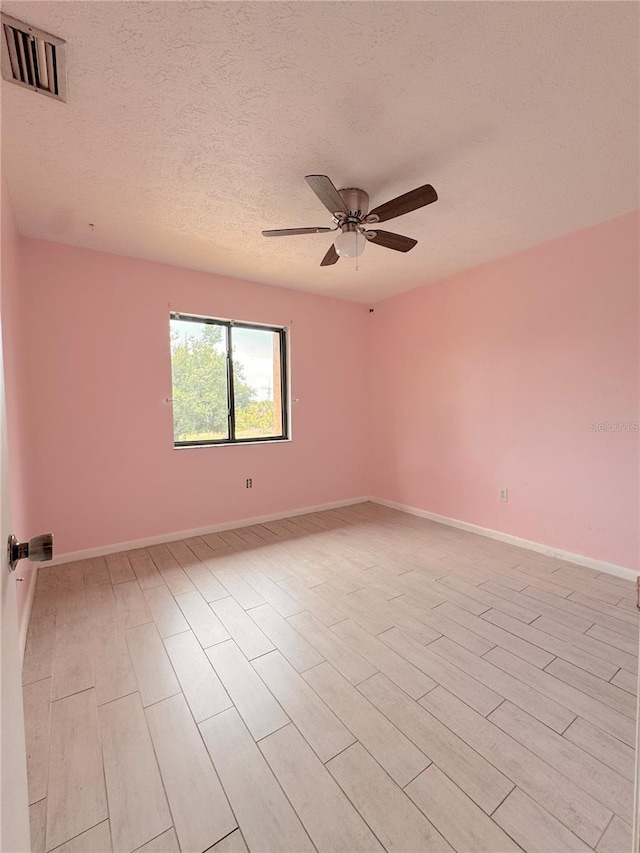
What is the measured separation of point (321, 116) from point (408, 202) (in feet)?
1.88

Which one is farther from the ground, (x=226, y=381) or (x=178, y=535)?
(x=226, y=381)

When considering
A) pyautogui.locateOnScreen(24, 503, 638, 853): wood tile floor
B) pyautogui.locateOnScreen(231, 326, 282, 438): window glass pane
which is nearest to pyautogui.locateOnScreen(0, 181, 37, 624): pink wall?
pyautogui.locateOnScreen(24, 503, 638, 853): wood tile floor

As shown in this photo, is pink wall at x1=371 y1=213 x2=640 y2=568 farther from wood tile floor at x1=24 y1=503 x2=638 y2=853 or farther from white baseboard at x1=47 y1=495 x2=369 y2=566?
white baseboard at x1=47 y1=495 x2=369 y2=566

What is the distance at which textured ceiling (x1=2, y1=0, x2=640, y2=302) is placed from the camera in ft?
4.11

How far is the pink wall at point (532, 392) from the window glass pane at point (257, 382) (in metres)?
1.52

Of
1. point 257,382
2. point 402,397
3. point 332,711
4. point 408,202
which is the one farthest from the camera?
point 402,397

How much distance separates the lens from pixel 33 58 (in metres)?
1.37

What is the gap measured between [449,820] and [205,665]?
3.93 feet

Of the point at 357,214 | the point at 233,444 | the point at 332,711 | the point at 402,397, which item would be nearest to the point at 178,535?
the point at 233,444

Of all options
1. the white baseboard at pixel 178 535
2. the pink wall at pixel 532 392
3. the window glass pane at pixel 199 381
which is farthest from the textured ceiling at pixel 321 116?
the white baseboard at pixel 178 535

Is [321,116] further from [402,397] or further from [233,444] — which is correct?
[402,397]

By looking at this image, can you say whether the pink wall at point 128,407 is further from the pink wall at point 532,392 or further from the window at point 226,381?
the pink wall at point 532,392

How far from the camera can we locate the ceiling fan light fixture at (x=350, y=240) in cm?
217

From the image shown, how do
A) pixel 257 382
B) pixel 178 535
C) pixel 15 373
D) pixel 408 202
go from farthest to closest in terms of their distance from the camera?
pixel 257 382 → pixel 178 535 → pixel 15 373 → pixel 408 202
